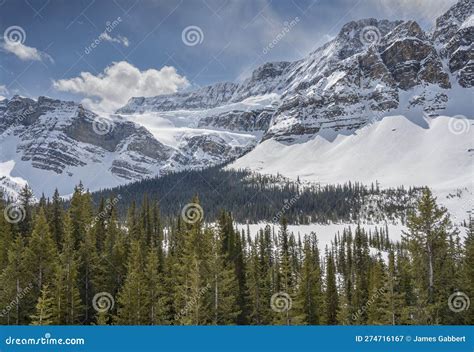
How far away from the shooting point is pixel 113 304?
153 feet

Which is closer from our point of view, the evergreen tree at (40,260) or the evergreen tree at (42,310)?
the evergreen tree at (42,310)

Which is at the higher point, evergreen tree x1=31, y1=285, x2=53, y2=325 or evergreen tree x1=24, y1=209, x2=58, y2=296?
evergreen tree x1=24, y1=209, x2=58, y2=296

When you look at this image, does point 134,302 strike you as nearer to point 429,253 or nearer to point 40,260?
point 40,260

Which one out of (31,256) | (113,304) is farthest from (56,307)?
(113,304)

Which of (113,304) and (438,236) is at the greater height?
(438,236)

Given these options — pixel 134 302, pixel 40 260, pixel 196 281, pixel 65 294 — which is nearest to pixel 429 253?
pixel 196 281

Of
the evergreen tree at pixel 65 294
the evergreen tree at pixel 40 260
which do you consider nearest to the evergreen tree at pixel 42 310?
the evergreen tree at pixel 65 294

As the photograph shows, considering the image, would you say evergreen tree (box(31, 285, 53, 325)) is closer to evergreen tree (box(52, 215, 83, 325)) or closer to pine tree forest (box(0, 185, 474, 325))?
pine tree forest (box(0, 185, 474, 325))

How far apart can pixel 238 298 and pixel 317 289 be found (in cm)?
909

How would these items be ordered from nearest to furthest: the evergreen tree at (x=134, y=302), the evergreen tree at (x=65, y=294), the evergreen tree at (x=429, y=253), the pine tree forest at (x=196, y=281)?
the evergreen tree at (x=429, y=253), the pine tree forest at (x=196, y=281), the evergreen tree at (x=65, y=294), the evergreen tree at (x=134, y=302)

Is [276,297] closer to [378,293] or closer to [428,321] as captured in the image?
[378,293]

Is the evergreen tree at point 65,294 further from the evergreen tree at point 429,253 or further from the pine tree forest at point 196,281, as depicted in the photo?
the evergreen tree at point 429,253

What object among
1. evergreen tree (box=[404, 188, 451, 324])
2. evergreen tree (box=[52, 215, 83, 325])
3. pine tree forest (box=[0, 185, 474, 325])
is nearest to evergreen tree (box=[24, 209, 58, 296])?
pine tree forest (box=[0, 185, 474, 325])

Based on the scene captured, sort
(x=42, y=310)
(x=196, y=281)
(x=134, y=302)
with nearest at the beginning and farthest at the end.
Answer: (x=42, y=310)
(x=196, y=281)
(x=134, y=302)
